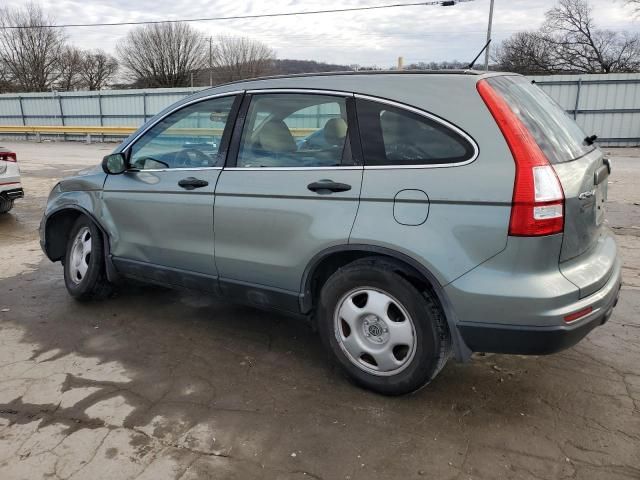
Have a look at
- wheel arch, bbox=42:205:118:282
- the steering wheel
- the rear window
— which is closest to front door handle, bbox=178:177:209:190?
the steering wheel

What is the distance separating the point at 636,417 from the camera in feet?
9.28

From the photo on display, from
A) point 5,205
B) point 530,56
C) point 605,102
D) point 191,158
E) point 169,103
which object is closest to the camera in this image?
point 191,158

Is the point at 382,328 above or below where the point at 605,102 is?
below

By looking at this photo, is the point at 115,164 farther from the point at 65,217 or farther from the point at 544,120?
the point at 544,120

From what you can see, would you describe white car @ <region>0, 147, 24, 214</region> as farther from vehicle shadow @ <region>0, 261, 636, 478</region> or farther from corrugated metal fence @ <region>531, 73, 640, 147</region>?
corrugated metal fence @ <region>531, 73, 640, 147</region>

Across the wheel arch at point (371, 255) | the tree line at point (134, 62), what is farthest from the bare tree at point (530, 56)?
the wheel arch at point (371, 255)

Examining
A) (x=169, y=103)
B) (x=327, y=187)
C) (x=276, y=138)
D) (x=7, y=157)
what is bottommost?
(x=7, y=157)

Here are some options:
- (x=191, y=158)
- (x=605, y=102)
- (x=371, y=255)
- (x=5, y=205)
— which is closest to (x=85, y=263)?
(x=191, y=158)

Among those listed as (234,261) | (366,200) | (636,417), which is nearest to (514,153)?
(366,200)

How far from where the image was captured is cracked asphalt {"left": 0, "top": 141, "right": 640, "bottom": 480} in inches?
99.0

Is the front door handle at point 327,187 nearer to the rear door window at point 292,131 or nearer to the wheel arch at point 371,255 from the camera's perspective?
the rear door window at point 292,131

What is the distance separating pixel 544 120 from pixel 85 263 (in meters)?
3.68

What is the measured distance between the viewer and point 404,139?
2877 mm

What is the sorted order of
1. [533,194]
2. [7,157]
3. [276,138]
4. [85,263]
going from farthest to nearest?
1. [7,157]
2. [85,263]
3. [276,138]
4. [533,194]
